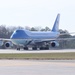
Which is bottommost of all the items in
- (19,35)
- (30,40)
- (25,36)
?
(30,40)

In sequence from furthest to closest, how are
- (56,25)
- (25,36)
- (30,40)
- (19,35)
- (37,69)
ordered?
(56,25) → (30,40) → (25,36) → (19,35) → (37,69)

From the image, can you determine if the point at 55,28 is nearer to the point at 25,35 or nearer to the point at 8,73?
the point at 25,35

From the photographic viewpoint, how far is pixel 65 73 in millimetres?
19969

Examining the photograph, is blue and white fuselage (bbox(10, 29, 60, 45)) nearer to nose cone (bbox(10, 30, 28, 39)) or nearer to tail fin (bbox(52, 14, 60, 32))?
nose cone (bbox(10, 30, 28, 39))

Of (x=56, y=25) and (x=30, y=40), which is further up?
(x=56, y=25)

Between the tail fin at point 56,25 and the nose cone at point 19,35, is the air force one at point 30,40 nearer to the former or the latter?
the nose cone at point 19,35

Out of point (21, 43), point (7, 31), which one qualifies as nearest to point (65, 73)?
point (21, 43)

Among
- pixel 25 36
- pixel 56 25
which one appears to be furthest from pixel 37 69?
pixel 56 25

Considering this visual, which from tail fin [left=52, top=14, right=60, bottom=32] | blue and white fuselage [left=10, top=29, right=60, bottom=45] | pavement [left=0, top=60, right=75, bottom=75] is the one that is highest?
tail fin [left=52, top=14, right=60, bottom=32]

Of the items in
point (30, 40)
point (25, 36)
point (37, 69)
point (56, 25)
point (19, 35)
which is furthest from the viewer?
point (56, 25)

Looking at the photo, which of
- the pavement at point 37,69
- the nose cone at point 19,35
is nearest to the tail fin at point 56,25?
the nose cone at point 19,35

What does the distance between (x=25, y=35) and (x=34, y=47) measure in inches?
115

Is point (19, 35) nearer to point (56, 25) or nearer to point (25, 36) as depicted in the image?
point (25, 36)

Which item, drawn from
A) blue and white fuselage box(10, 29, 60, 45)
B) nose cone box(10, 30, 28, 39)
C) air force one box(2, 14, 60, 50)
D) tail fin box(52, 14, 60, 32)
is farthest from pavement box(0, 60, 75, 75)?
tail fin box(52, 14, 60, 32)
